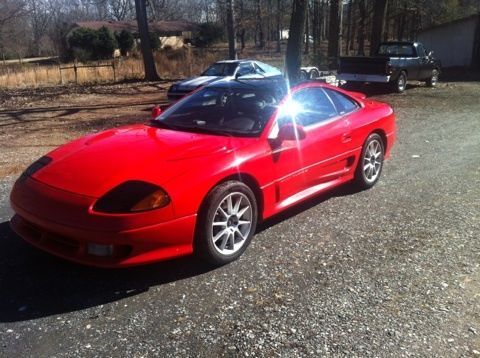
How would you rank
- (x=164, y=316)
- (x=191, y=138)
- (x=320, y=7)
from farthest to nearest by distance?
1. (x=320, y=7)
2. (x=191, y=138)
3. (x=164, y=316)

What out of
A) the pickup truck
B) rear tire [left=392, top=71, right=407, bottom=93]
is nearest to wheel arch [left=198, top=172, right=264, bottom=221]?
the pickup truck

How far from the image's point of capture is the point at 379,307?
3338 millimetres

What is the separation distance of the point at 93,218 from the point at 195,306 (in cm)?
92

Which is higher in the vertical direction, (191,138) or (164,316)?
(191,138)

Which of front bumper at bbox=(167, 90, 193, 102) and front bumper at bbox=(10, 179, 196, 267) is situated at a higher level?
front bumper at bbox=(10, 179, 196, 267)

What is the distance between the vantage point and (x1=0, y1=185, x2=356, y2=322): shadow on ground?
131 inches

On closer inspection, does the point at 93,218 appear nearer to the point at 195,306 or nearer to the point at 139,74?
the point at 195,306

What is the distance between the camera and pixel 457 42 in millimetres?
28703

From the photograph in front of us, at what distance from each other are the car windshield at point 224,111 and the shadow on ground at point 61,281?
1182mm

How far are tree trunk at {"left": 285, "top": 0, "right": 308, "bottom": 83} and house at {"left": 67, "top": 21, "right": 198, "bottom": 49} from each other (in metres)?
43.5

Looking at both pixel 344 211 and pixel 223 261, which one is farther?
pixel 344 211

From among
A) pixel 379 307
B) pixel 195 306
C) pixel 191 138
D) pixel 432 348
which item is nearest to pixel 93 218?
pixel 195 306

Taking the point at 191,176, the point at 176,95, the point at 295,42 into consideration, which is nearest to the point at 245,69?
the point at 295,42

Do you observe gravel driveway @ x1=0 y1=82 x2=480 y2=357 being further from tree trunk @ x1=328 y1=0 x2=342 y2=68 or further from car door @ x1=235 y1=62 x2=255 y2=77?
tree trunk @ x1=328 y1=0 x2=342 y2=68
